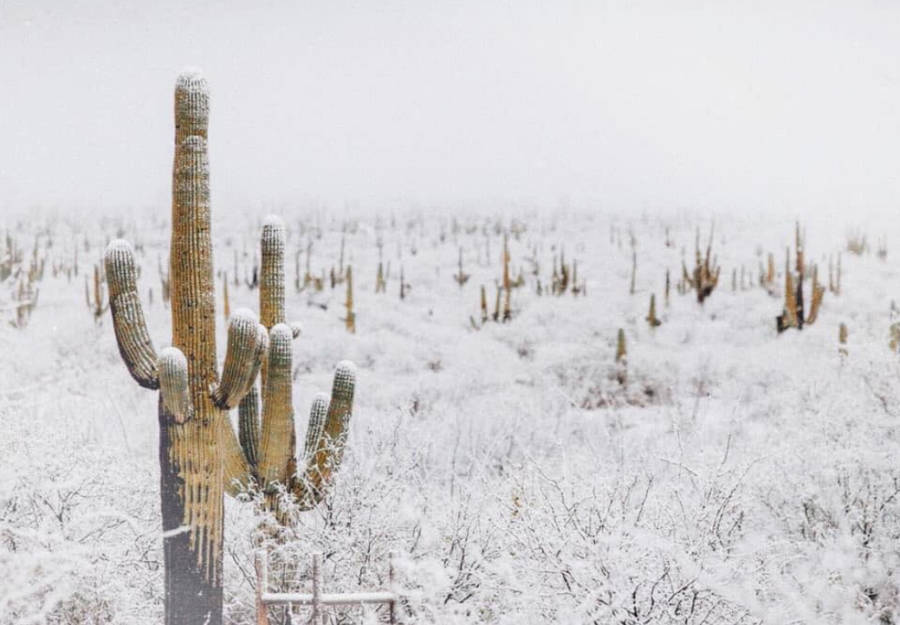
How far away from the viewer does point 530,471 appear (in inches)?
217

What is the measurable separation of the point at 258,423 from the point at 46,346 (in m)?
11.8

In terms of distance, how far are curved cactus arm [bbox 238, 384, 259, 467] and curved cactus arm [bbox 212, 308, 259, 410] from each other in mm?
921

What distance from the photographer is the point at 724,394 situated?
14258 millimetres

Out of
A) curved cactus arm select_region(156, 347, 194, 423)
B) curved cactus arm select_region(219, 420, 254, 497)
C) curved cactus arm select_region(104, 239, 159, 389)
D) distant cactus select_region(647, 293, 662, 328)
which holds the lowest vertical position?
distant cactus select_region(647, 293, 662, 328)

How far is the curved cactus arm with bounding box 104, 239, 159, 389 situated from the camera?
4523mm

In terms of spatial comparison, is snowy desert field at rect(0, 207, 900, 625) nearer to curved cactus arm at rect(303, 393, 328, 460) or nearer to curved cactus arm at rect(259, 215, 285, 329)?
curved cactus arm at rect(303, 393, 328, 460)

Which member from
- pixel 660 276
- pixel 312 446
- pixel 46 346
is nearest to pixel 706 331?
pixel 660 276

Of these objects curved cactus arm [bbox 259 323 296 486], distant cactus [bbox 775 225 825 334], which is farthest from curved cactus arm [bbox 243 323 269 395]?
distant cactus [bbox 775 225 825 334]

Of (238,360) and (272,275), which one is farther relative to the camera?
(272,275)

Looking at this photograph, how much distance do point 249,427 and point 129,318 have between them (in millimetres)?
1315

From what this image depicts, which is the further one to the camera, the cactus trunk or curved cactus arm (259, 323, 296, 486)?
curved cactus arm (259, 323, 296, 486)

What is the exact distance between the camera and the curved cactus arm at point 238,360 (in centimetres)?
448

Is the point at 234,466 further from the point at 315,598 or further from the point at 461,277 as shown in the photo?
the point at 461,277

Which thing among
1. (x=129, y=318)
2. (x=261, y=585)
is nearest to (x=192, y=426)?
(x=129, y=318)
